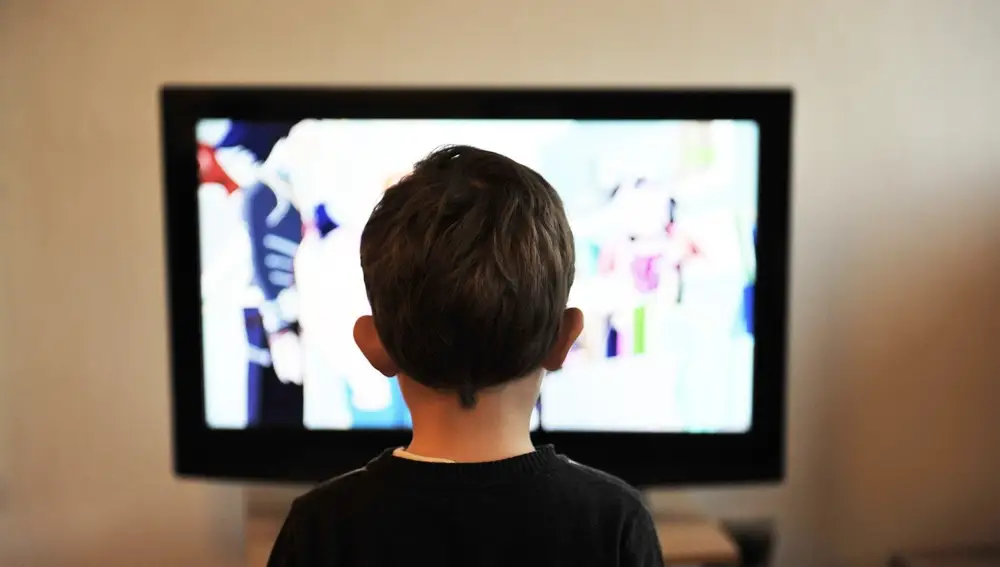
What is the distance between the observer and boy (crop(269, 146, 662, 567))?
2.50ft

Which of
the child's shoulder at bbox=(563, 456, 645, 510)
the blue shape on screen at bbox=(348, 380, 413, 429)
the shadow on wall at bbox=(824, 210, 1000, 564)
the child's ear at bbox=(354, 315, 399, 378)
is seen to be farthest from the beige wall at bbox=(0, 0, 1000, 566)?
the child's shoulder at bbox=(563, 456, 645, 510)

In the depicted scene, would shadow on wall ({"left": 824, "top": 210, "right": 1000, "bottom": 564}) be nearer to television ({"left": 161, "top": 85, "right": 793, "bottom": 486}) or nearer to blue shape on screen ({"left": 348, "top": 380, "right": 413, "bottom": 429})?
television ({"left": 161, "top": 85, "right": 793, "bottom": 486})

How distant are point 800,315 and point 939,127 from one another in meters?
0.42

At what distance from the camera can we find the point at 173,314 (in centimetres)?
144

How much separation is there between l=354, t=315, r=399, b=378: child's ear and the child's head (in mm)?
26

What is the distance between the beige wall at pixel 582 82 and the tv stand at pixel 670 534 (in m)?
0.08

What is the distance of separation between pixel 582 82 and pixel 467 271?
3.20 feet

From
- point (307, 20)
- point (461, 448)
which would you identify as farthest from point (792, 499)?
point (307, 20)

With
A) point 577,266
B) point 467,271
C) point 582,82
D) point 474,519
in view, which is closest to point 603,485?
point 474,519

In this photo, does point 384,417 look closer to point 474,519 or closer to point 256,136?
point 256,136

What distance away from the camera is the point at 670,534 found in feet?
5.07

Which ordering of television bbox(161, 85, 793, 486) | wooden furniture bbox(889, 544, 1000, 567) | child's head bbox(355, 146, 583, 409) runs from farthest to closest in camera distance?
1. wooden furniture bbox(889, 544, 1000, 567)
2. television bbox(161, 85, 793, 486)
3. child's head bbox(355, 146, 583, 409)

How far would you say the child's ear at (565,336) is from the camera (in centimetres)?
84

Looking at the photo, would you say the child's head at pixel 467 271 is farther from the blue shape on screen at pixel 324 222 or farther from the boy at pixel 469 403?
the blue shape on screen at pixel 324 222
